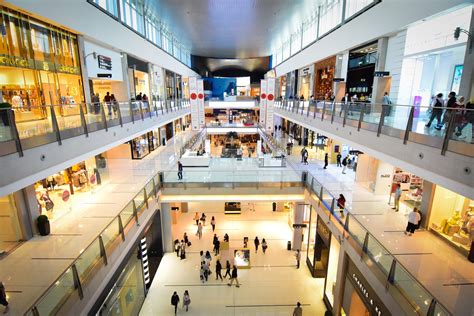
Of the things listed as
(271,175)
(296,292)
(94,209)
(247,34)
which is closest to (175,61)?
(247,34)

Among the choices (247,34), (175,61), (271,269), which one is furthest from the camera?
(175,61)

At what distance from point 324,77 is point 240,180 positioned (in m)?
11.3

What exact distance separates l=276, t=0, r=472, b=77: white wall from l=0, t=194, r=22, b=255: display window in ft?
46.0

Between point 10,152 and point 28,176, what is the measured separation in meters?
0.61

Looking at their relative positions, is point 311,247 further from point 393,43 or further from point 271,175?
point 393,43

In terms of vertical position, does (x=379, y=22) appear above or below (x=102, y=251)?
above

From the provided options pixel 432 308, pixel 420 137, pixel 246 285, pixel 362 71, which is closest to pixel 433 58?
pixel 362 71

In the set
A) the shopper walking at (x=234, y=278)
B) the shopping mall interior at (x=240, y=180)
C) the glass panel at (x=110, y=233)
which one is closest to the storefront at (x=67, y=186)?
the shopping mall interior at (x=240, y=180)

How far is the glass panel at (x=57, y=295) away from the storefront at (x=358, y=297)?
22.0 feet

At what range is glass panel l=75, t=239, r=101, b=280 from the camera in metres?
5.64

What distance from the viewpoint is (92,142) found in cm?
785

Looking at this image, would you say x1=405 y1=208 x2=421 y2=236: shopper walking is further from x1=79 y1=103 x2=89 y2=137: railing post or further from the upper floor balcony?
x1=79 y1=103 x2=89 y2=137: railing post

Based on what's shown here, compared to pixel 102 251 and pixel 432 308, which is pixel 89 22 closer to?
pixel 102 251

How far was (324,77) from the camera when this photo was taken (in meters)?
19.8
